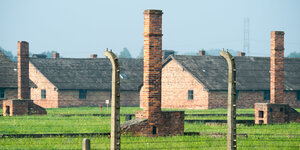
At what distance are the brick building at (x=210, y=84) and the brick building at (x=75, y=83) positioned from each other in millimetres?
6985

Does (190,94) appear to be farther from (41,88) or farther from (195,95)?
(41,88)

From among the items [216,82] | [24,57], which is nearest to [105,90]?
[216,82]

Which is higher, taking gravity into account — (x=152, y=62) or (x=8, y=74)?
(x=152, y=62)

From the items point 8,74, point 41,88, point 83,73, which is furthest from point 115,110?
point 83,73

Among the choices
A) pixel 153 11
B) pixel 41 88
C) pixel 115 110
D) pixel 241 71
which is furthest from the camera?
pixel 41 88

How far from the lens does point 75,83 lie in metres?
61.8

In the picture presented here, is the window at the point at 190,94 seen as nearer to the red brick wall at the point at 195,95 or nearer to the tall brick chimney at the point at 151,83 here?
the red brick wall at the point at 195,95

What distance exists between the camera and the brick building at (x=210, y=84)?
54500 millimetres

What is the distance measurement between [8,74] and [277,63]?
32.9 metres

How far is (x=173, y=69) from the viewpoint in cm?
5784

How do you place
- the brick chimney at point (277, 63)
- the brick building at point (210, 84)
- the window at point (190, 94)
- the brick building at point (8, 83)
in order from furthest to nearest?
the window at point (190, 94), the brick building at point (210, 84), the brick building at point (8, 83), the brick chimney at point (277, 63)

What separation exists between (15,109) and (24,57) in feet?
11.2

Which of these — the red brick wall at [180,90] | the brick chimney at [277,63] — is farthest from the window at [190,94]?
the brick chimney at [277,63]

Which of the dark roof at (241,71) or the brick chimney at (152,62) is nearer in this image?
the brick chimney at (152,62)
